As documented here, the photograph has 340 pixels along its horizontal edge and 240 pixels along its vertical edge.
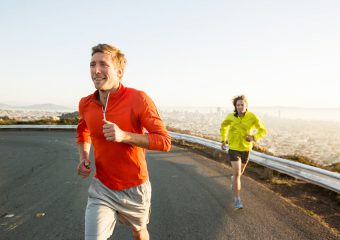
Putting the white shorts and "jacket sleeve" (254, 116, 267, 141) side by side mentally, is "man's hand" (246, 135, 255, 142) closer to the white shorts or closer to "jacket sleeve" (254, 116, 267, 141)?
"jacket sleeve" (254, 116, 267, 141)

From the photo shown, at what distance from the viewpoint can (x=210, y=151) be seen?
13445 millimetres

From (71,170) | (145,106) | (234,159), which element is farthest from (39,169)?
(145,106)

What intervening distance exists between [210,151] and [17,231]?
33.1 feet

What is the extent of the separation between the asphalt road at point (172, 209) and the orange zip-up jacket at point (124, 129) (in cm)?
183

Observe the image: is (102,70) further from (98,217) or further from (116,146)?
(98,217)

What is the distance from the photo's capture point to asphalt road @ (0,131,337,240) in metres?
4.23

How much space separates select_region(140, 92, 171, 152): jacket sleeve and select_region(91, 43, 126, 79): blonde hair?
1.30ft

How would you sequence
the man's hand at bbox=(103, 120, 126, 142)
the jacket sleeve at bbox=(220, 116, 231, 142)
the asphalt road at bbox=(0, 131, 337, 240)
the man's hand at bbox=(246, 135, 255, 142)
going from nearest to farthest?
the man's hand at bbox=(103, 120, 126, 142), the asphalt road at bbox=(0, 131, 337, 240), the man's hand at bbox=(246, 135, 255, 142), the jacket sleeve at bbox=(220, 116, 231, 142)

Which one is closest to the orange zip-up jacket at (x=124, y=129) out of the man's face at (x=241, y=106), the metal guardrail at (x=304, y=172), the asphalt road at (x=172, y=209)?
the asphalt road at (x=172, y=209)

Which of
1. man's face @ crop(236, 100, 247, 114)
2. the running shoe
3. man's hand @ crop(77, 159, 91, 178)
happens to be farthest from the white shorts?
man's face @ crop(236, 100, 247, 114)

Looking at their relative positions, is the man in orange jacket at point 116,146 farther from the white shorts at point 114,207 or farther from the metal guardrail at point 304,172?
the metal guardrail at point 304,172

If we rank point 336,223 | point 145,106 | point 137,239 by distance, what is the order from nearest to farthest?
point 145,106 < point 137,239 < point 336,223

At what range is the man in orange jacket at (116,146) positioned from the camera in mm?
2443

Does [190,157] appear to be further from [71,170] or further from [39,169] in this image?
[39,169]
